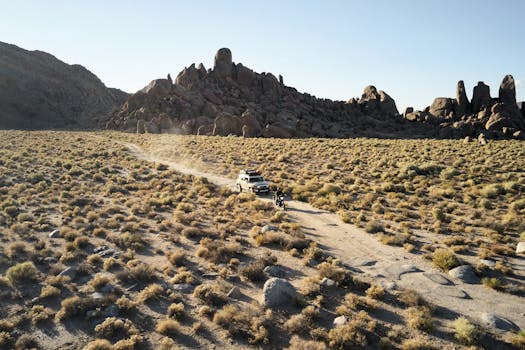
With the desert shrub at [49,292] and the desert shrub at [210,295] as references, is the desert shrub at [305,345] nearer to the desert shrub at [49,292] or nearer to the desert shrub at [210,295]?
the desert shrub at [210,295]

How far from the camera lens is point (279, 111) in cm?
10044

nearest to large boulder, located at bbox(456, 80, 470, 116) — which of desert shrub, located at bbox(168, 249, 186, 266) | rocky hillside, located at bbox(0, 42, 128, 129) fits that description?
desert shrub, located at bbox(168, 249, 186, 266)

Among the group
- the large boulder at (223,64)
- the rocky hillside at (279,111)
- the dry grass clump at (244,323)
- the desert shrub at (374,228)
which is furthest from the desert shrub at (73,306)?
the large boulder at (223,64)

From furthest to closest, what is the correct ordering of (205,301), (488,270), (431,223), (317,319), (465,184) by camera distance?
(465,184) → (431,223) → (488,270) → (205,301) → (317,319)

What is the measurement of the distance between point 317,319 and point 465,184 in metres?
20.5

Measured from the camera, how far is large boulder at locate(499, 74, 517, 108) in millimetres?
97688

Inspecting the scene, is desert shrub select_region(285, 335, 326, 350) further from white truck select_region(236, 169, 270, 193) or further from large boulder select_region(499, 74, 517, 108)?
large boulder select_region(499, 74, 517, 108)

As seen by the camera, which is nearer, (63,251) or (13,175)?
(63,251)

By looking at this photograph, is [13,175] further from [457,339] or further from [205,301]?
[457,339]

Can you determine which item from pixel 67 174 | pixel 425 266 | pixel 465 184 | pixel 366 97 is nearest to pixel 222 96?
pixel 366 97

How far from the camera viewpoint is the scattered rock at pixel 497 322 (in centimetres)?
901

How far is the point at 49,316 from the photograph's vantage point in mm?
10445

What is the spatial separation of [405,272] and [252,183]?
582 inches

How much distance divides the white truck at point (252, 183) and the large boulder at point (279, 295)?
14162 millimetres
